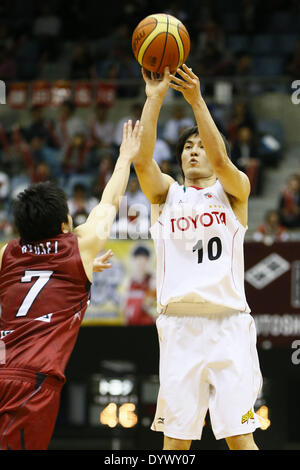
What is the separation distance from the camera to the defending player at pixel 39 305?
4.49m

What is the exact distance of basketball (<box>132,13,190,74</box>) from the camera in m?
5.95

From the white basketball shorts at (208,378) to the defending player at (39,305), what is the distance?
891 mm

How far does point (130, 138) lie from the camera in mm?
5645

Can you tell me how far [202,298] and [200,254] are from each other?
33 centimetres

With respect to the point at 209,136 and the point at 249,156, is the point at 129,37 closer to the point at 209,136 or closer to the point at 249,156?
the point at 249,156

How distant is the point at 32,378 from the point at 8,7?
1722cm

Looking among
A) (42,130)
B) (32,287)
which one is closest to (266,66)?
(42,130)

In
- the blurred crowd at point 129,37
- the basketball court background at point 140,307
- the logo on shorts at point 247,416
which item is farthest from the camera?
the blurred crowd at point 129,37

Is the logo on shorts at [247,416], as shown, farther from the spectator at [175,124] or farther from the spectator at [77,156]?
the spectator at [77,156]

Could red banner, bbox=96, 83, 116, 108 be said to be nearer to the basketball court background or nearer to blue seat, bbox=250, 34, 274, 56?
the basketball court background

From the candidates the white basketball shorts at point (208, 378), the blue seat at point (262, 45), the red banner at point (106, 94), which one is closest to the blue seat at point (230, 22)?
the blue seat at point (262, 45)

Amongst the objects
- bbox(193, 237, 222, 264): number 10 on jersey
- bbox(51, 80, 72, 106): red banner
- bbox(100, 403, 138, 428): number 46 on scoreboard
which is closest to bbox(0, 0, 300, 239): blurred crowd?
bbox(51, 80, 72, 106): red banner

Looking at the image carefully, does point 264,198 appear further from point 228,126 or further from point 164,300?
point 164,300

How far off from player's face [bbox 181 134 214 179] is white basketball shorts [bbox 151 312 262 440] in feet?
3.54
